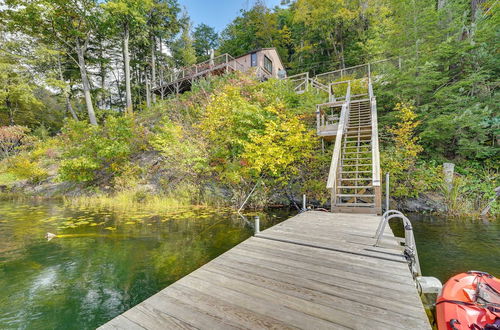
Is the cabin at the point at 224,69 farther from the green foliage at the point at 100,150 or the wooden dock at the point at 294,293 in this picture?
the wooden dock at the point at 294,293

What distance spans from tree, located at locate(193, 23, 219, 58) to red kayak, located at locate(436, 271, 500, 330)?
36627mm

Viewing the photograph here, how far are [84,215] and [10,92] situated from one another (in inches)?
725

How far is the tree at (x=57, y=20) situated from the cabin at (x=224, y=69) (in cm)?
634

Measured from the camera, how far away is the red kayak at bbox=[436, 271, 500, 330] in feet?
6.31

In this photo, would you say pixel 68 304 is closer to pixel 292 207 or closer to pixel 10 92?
pixel 292 207

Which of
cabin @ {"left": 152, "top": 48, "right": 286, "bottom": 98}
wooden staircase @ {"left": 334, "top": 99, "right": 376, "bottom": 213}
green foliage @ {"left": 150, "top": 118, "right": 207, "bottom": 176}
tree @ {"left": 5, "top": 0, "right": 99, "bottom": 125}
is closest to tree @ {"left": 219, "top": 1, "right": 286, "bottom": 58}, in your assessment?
cabin @ {"left": 152, "top": 48, "right": 286, "bottom": 98}

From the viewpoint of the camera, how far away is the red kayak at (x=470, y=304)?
1923mm

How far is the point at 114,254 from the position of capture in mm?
4535

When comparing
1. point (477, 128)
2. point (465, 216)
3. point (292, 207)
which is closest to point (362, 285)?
point (292, 207)

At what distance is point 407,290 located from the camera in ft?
6.45

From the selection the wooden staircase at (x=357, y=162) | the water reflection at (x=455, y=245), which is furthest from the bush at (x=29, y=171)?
the water reflection at (x=455, y=245)

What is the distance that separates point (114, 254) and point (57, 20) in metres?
18.2

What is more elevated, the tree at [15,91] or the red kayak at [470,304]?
the tree at [15,91]

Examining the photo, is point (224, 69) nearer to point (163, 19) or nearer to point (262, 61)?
point (262, 61)
